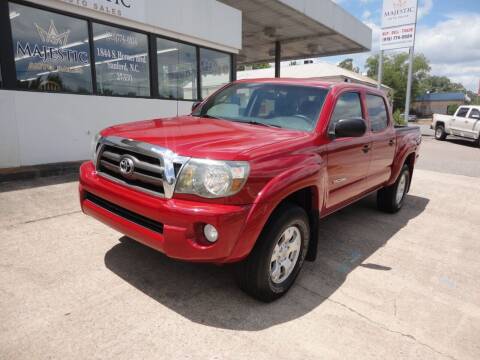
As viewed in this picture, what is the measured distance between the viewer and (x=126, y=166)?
108 inches

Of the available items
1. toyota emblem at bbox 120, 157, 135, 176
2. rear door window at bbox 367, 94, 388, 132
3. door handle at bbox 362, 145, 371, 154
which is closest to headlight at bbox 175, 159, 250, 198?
toyota emblem at bbox 120, 157, 135, 176

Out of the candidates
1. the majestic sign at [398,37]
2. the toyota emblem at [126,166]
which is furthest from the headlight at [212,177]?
the majestic sign at [398,37]

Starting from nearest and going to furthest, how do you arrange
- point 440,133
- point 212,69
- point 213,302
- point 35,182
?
point 213,302 < point 35,182 < point 212,69 < point 440,133

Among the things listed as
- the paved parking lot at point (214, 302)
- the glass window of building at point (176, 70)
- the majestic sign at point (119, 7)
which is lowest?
the paved parking lot at point (214, 302)

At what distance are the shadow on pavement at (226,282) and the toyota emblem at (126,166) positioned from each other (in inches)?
37.8

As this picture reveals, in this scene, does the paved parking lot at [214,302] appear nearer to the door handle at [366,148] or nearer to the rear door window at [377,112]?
the door handle at [366,148]

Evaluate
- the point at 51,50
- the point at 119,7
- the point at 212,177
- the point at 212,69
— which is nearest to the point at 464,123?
the point at 212,69

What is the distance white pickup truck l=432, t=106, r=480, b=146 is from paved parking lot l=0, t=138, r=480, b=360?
1619cm

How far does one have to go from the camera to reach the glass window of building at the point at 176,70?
8.87m

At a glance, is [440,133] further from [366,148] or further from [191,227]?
[191,227]

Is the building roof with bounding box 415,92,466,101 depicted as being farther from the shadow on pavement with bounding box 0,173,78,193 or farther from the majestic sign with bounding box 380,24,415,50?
the shadow on pavement with bounding box 0,173,78,193

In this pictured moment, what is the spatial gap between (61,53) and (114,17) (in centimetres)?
142

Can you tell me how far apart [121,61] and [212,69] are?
3070mm

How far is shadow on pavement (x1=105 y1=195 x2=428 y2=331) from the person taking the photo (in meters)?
2.69
